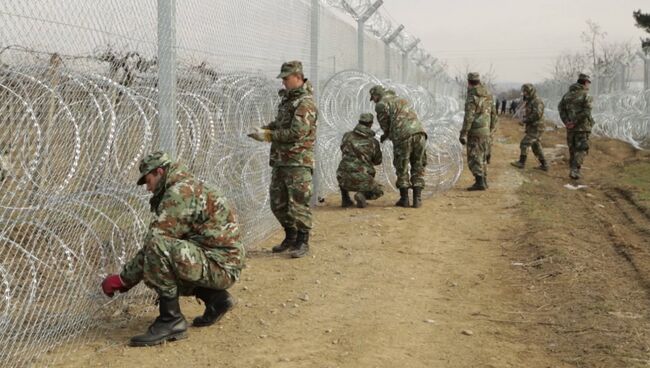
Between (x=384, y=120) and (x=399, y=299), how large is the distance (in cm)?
420

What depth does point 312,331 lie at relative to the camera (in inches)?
177

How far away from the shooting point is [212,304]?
14.7ft

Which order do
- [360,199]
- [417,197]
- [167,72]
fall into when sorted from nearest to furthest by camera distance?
[167,72], [360,199], [417,197]

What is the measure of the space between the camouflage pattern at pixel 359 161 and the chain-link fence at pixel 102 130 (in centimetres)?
184

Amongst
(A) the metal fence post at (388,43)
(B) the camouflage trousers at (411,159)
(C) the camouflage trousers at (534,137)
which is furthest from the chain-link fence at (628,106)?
(B) the camouflage trousers at (411,159)

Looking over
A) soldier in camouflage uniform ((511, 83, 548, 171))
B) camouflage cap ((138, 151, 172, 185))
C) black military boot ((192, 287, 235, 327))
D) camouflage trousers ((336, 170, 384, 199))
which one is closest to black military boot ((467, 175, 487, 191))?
camouflage trousers ((336, 170, 384, 199))

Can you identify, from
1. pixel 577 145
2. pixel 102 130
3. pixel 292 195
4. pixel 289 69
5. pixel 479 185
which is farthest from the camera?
pixel 577 145

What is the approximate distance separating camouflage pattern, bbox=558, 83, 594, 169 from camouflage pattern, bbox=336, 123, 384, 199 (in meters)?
5.07

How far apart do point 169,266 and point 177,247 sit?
13 centimetres

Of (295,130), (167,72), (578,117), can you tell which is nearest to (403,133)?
Result: (295,130)

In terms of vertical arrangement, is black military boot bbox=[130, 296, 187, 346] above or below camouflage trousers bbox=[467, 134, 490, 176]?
below

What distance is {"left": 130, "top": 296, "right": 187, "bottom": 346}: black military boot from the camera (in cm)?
412

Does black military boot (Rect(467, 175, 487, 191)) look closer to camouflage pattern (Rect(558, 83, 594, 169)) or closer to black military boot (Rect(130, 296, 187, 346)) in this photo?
camouflage pattern (Rect(558, 83, 594, 169))

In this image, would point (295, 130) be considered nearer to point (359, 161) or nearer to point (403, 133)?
point (359, 161)
